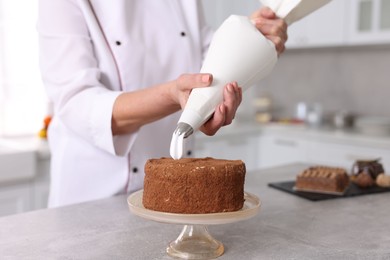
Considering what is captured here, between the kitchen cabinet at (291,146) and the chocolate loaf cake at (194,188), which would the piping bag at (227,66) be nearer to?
the chocolate loaf cake at (194,188)

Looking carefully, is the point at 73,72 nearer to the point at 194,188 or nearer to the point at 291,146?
the point at 194,188

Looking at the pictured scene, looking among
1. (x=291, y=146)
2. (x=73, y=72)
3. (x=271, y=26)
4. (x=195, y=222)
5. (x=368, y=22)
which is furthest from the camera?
(x=291, y=146)

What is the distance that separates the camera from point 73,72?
50.2 inches

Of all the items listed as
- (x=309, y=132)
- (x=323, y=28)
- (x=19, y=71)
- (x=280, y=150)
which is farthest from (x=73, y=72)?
(x=323, y=28)

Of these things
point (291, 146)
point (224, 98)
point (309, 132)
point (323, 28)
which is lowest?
point (291, 146)

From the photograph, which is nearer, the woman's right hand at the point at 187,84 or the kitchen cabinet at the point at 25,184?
the woman's right hand at the point at 187,84

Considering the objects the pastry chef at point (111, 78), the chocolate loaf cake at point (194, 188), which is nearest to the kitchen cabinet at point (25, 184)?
the pastry chef at point (111, 78)

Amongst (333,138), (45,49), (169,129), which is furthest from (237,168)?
(333,138)

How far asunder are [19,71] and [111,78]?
1781 mm

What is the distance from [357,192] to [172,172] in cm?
70

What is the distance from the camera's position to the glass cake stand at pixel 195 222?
2.67 feet

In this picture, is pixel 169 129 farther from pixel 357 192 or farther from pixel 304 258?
pixel 304 258

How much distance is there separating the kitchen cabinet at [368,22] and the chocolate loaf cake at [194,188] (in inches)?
101

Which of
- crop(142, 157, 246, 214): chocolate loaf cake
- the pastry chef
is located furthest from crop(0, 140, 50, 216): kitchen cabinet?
crop(142, 157, 246, 214): chocolate loaf cake
